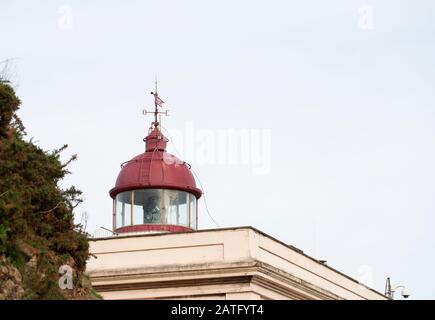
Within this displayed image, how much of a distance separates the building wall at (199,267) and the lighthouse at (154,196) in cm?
378

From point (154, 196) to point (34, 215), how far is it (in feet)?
62.5

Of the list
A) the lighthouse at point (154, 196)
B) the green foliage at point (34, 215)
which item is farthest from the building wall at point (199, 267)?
the green foliage at point (34, 215)

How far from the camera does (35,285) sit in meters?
15.7

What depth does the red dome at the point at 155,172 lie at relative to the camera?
36031mm

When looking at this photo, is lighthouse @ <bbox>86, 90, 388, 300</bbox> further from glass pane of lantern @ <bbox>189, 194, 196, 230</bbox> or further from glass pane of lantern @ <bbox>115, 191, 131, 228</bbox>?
glass pane of lantern @ <bbox>189, 194, 196, 230</bbox>

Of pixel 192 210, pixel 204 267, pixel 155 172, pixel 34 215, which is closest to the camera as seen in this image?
pixel 34 215

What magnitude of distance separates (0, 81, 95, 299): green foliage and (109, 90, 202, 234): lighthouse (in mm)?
17153

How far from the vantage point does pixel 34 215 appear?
17062 mm

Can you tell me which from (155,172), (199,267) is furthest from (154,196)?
(199,267)

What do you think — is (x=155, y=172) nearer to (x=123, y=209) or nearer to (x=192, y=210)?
(x=123, y=209)
